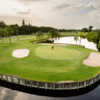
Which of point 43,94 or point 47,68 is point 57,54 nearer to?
point 47,68

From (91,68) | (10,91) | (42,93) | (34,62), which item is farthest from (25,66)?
(91,68)

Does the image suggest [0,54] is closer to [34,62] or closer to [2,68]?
[2,68]

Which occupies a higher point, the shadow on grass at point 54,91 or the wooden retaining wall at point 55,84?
the wooden retaining wall at point 55,84

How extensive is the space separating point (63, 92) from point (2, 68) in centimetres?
1491

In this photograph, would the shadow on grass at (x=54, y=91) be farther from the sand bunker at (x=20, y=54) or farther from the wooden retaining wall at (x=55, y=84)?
the sand bunker at (x=20, y=54)

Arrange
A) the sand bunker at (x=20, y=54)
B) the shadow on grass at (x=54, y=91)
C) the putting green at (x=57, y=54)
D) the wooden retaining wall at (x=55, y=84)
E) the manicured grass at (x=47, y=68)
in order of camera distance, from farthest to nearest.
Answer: the sand bunker at (x=20, y=54)
the putting green at (x=57, y=54)
the manicured grass at (x=47, y=68)
the wooden retaining wall at (x=55, y=84)
the shadow on grass at (x=54, y=91)

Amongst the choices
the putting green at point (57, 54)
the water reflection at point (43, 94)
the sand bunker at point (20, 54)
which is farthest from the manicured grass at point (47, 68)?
the water reflection at point (43, 94)

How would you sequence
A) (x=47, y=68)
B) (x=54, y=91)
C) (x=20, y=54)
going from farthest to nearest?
(x=20, y=54), (x=47, y=68), (x=54, y=91)

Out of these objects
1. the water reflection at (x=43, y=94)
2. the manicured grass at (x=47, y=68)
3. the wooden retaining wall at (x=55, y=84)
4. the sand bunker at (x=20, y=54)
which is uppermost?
the sand bunker at (x=20, y=54)

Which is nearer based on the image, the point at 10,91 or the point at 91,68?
Result: the point at 10,91

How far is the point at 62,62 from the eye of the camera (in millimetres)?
26969

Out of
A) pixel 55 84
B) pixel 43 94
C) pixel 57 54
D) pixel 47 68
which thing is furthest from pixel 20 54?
pixel 55 84

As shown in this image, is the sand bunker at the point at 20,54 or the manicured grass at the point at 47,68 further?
the sand bunker at the point at 20,54

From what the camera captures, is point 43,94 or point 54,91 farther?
point 54,91
